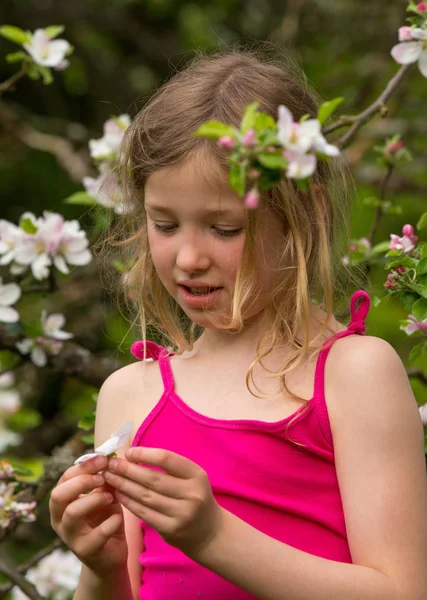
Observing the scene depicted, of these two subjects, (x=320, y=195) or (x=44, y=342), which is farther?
(x=44, y=342)

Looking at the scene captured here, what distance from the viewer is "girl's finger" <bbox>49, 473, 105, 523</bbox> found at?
148 cm

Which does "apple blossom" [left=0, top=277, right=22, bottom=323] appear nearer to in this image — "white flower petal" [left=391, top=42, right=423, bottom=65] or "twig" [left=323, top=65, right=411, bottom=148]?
"twig" [left=323, top=65, right=411, bottom=148]

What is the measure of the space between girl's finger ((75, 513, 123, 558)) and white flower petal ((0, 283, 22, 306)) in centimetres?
104

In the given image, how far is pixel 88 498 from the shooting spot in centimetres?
151

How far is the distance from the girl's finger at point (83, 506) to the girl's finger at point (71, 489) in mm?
11

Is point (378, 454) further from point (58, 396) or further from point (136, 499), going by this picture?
point (58, 396)

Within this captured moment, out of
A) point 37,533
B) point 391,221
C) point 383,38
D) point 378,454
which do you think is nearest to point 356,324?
point 378,454

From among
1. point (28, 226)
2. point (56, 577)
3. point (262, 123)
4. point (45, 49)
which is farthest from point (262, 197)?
point (56, 577)

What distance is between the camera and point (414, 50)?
214 cm

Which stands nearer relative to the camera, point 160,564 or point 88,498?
point 88,498

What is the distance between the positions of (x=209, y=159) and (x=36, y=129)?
2556 millimetres

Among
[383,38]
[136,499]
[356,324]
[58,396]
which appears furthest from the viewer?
[383,38]

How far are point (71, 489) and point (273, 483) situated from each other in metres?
0.34

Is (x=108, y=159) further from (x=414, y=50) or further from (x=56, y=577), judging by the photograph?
(x=56, y=577)
